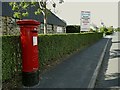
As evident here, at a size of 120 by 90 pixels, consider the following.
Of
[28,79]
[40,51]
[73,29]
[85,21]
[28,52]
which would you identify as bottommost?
[28,79]

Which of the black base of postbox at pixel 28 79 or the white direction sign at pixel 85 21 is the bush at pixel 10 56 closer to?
the black base of postbox at pixel 28 79

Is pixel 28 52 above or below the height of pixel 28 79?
above

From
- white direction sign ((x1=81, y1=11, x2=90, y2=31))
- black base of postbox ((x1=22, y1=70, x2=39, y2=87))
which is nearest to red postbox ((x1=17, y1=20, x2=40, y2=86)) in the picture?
black base of postbox ((x1=22, y1=70, x2=39, y2=87))

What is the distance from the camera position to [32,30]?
6.50 metres

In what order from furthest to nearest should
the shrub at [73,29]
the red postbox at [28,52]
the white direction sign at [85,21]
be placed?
the shrub at [73,29], the white direction sign at [85,21], the red postbox at [28,52]

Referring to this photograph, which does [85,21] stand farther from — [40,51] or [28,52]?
[28,52]

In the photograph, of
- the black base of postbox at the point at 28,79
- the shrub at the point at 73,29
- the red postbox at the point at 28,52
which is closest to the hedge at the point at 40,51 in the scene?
the red postbox at the point at 28,52

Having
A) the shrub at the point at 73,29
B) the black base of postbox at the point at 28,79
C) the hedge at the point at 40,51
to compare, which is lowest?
the black base of postbox at the point at 28,79

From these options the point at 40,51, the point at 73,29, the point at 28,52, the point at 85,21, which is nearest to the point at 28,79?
the point at 28,52

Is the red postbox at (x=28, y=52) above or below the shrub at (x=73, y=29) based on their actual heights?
below

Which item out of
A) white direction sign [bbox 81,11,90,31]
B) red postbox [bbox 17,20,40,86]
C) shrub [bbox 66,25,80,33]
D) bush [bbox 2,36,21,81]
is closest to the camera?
bush [bbox 2,36,21,81]

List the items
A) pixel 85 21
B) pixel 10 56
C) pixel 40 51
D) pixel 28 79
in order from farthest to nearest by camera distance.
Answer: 1. pixel 85 21
2. pixel 40 51
3. pixel 28 79
4. pixel 10 56

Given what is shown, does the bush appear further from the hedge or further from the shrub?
Answer: the shrub

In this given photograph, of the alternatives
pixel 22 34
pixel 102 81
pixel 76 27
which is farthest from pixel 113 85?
pixel 76 27
